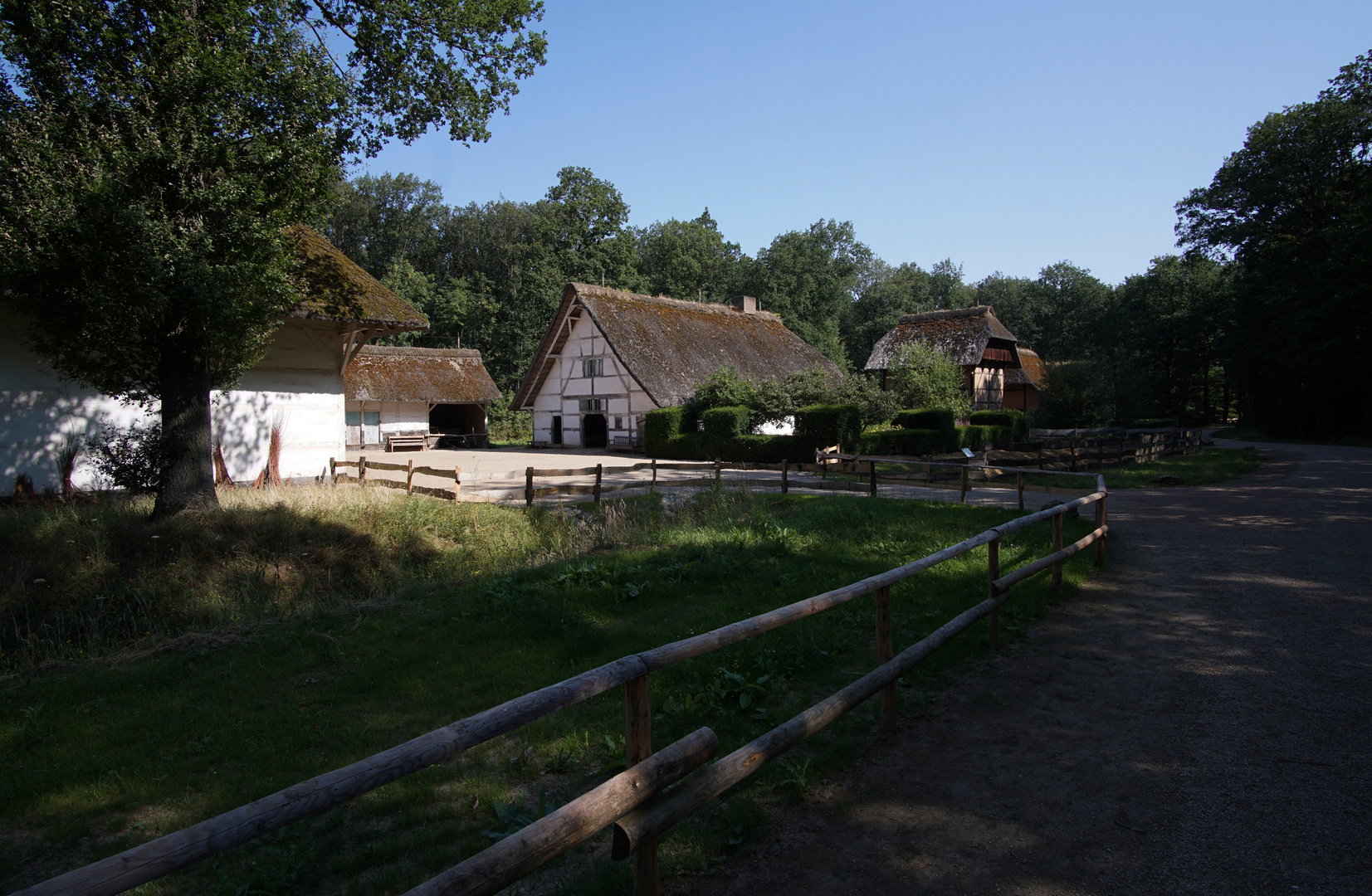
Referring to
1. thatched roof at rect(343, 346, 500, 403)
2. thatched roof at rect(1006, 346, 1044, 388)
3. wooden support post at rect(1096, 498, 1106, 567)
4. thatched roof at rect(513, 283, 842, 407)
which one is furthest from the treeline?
wooden support post at rect(1096, 498, 1106, 567)

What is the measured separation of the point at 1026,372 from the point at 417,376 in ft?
124

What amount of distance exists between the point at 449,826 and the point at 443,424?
1517 inches

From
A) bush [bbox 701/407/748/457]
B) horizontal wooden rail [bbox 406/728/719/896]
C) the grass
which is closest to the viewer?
horizontal wooden rail [bbox 406/728/719/896]

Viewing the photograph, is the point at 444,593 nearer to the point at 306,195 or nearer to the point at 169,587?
the point at 169,587

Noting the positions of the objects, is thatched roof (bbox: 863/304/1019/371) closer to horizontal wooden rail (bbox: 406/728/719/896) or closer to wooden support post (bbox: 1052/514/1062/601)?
wooden support post (bbox: 1052/514/1062/601)

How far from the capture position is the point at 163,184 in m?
8.73

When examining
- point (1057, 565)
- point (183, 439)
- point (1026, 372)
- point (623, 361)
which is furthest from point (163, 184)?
point (1026, 372)

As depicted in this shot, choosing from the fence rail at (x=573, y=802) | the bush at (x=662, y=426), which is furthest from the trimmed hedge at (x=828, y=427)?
the fence rail at (x=573, y=802)

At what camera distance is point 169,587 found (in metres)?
7.76

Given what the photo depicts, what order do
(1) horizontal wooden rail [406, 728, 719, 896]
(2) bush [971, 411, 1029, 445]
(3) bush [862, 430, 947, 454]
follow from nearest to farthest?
(1) horizontal wooden rail [406, 728, 719, 896] → (3) bush [862, 430, 947, 454] → (2) bush [971, 411, 1029, 445]

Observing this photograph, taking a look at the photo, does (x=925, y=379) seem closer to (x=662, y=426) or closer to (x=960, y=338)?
(x=960, y=338)

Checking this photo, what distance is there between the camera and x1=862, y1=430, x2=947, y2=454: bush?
23.7 meters

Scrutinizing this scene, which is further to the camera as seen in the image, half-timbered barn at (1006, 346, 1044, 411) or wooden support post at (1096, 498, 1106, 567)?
half-timbered barn at (1006, 346, 1044, 411)

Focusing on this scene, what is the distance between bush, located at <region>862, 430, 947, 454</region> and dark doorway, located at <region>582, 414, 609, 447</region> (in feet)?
43.0
